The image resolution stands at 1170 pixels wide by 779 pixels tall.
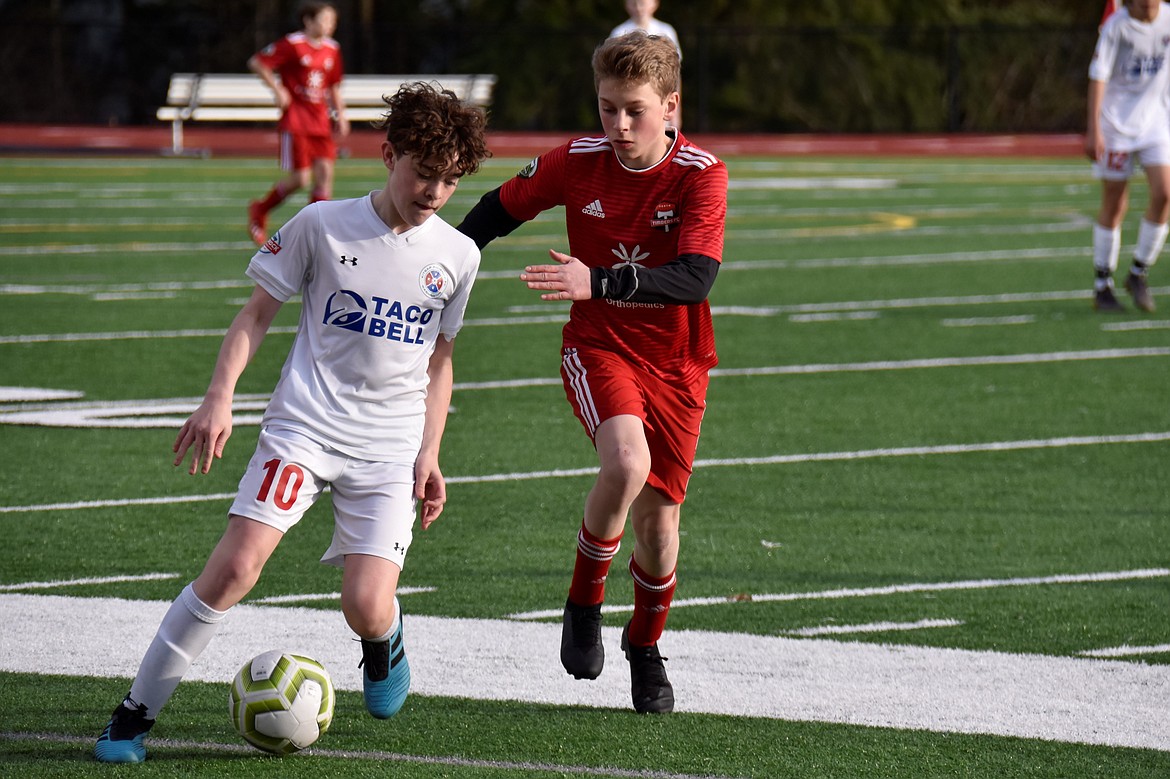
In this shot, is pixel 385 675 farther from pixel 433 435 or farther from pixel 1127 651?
pixel 1127 651

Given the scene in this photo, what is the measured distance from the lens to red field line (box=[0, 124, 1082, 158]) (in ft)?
108

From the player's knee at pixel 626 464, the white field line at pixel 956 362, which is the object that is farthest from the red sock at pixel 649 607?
the white field line at pixel 956 362

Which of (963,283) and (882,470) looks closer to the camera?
(882,470)

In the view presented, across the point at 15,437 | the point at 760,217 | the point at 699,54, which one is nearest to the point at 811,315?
the point at 15,437

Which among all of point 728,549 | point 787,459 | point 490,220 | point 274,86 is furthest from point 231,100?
point 490,220

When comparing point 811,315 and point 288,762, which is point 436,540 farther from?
point 811,315

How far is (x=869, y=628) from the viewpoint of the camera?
5898mm

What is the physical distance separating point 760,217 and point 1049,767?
695 inches

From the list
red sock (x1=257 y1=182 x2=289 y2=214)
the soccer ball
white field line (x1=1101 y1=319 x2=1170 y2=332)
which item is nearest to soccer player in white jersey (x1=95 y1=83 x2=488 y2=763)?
the soccer ball

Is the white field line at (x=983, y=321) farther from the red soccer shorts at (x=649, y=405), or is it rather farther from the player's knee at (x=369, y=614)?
the player's knee at (x=369, y=614)

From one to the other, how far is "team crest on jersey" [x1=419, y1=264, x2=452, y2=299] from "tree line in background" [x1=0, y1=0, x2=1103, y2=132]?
1317 inches

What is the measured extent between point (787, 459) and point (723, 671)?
340cm

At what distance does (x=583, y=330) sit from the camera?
5.32 metres

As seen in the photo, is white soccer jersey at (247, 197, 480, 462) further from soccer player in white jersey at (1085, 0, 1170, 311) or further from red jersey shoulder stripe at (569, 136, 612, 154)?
soccer player in white jersey at (1085, 0, 1170, 311)
